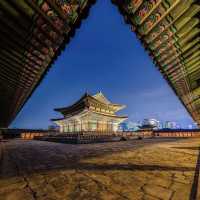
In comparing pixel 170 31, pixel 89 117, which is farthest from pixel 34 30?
pixel 89 117

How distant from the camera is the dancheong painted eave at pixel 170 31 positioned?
275cm

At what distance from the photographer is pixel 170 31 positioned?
316 cm

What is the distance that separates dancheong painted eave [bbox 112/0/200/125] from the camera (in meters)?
2.75

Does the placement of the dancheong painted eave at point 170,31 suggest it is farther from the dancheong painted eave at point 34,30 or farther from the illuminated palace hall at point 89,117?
the illuminated palace hall at point 89,117

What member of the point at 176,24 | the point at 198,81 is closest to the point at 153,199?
the point at 176,24

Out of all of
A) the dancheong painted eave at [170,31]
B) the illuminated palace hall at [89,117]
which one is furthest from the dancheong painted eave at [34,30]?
the illuminated palace hall at [89,117]

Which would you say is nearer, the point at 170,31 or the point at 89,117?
the point at 170,31

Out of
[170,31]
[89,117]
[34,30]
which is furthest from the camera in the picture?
[89,117]

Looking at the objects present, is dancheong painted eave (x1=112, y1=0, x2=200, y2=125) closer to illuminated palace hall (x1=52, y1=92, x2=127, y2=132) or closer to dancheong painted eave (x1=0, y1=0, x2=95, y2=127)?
dancheong painted eave (x1=0, y1=0, x2=95, y2=127)

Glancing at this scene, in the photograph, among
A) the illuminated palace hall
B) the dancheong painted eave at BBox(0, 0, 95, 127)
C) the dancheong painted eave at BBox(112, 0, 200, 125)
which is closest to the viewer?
the dancheong painted eave at BBox(0, 0, 95, 127)

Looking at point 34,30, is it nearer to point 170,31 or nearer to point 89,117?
point 170,31

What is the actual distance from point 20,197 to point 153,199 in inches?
75.0

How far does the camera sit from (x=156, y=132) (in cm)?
3238

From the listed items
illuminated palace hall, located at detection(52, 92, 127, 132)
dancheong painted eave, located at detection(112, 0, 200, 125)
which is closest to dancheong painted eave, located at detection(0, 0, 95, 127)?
dancheong painted eave, located at detection(112, 0, 200, 125)
